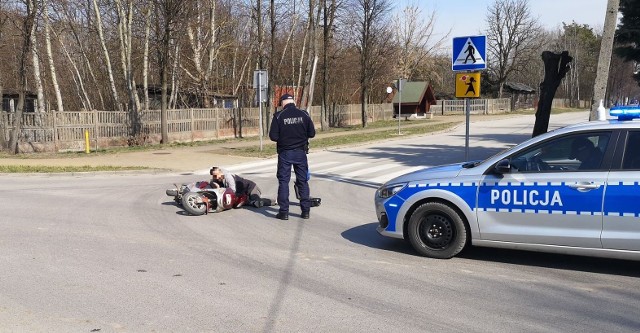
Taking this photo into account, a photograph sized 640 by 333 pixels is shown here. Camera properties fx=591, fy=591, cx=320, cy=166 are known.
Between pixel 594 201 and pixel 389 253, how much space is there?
2308 millimetres

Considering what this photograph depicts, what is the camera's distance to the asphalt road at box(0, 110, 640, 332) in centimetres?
468

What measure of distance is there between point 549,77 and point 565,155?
30.3 feet

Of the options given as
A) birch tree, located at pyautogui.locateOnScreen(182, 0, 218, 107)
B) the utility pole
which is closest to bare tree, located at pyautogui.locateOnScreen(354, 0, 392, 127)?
birch tree, located at pyautogui.locateOnScreen(182, 0, 218, 107)

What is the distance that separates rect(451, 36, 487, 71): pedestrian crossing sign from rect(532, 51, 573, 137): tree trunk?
16.1 ft

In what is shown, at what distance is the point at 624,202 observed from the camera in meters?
5.62

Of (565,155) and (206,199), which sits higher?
(565,155)

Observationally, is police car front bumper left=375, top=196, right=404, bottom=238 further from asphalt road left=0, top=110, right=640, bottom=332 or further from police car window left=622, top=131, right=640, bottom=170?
police car window left=622, top=131, right=640, bottom=170

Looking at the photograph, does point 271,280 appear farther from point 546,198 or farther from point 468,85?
point 468,85

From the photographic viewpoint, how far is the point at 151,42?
3162cm

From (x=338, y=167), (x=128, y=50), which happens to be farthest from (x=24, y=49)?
(x=338, y=167)

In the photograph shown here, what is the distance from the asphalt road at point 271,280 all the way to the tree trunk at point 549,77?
737cm

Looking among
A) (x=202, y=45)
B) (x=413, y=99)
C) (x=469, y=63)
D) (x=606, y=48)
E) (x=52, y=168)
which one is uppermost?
(x=202, y=45)

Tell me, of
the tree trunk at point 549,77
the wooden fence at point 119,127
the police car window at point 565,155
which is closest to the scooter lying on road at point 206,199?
the police car window at point 565,155

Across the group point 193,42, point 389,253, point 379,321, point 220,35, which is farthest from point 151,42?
point 379,321
